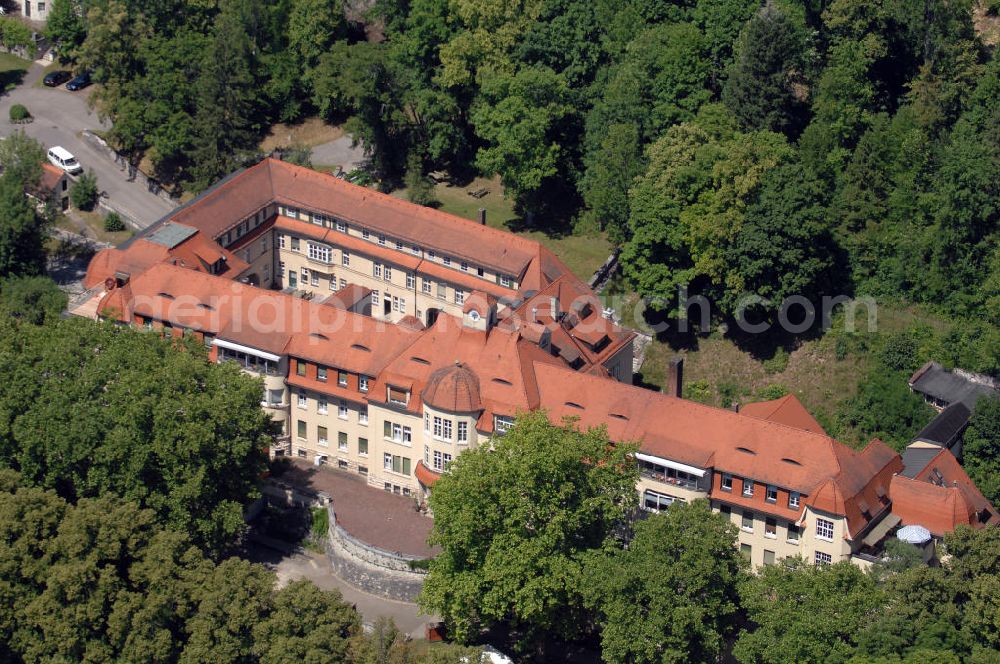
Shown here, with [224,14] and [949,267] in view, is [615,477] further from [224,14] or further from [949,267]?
[224,14]

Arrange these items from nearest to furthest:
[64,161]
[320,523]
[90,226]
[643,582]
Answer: [643,582], [320,523], [90,226], [64,161]

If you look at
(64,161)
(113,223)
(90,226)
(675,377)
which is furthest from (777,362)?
(64,161)

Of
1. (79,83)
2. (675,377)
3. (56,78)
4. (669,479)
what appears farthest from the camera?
(56,78)

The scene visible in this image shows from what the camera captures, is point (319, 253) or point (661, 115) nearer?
point (319, 253)

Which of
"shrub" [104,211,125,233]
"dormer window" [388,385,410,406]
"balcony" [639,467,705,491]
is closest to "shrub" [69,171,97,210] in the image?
"shrub" [104,211,125,233]

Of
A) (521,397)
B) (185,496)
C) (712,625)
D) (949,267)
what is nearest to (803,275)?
(949,267)

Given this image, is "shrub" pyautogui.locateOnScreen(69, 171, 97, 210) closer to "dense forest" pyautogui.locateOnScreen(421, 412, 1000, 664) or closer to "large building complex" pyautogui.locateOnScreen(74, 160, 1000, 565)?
"large building complex" pyautogui.locateOnScreen(74, 160, 1000, 565)

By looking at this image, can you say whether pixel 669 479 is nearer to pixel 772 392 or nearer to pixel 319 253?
pixel 772 392

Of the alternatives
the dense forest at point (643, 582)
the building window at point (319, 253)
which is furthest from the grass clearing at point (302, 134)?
the dense forest at point (643, 582)
